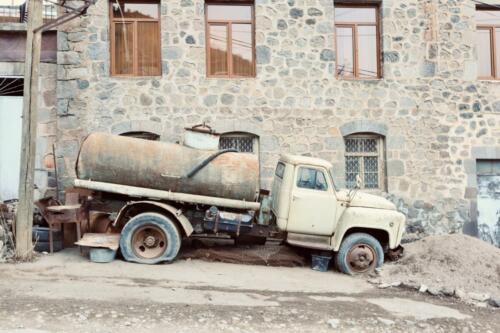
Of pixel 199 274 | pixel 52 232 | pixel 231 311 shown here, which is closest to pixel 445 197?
pixel 199 274

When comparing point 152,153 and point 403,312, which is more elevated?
Result: point 152,153

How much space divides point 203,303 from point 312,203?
10.2 ft

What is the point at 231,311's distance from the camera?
6441 millimetres

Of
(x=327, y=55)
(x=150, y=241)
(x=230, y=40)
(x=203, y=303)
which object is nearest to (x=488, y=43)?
(x=327, y=55)

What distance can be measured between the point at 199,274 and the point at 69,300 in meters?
2.41

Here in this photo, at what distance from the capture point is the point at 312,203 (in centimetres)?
898

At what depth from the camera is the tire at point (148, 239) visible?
28.6ft

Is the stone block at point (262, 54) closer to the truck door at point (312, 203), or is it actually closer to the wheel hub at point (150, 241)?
the truck door at point (312, 203)

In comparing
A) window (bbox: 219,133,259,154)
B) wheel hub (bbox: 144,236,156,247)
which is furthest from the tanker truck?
window (bbox: 219,133,259,154)

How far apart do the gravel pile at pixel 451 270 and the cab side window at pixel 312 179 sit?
189cm

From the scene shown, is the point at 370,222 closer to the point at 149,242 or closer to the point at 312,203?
the point at 312,203

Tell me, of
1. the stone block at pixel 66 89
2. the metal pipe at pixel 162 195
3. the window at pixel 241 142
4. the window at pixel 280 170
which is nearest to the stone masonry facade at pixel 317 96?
the stone block at pixel 66 89

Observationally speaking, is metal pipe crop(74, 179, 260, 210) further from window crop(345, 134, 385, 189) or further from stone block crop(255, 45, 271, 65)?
stone block crop(255, 45, 271, 65)

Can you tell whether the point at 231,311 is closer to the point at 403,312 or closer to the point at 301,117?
the point at 403,312
